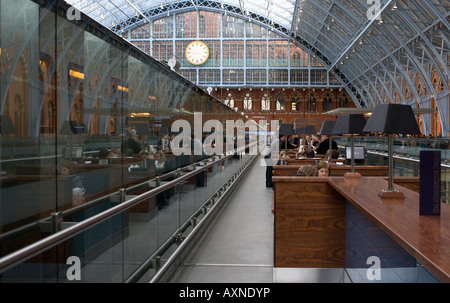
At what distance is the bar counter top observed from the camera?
2067 millimetres

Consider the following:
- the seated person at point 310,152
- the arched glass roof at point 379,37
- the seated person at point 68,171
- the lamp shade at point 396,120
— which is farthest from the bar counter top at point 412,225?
the arched glass roof at point 379,37

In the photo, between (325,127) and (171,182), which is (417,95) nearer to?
(325,127)

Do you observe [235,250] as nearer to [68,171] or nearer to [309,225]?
[309,225]

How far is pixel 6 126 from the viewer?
6.21 ft

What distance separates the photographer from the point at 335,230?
202 inches

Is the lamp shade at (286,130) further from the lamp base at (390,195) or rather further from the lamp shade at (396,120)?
the lamp base at (390,195)

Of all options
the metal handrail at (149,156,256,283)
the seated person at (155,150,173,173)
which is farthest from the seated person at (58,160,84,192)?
the seated person at (155,150,173,173)

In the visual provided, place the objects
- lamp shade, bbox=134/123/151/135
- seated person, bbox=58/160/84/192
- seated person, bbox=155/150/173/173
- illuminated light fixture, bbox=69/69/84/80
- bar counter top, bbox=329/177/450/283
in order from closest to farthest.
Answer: bar counter top, bbox=329/177/450/283
seated person, bbox=58/160/84/192
illuminated light fixture, bbox=69/69/84/80
lamp shade, bbox=134/123/151/135
seated person, bbox=155/150/173/173

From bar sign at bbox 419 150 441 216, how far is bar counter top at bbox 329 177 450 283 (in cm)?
7

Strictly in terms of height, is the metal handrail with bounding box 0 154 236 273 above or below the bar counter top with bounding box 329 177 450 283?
above

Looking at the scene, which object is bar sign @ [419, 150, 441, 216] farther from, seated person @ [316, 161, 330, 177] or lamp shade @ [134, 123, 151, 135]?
seated person @ [316, 161, 330, 177]

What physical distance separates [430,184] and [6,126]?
8.77ft
